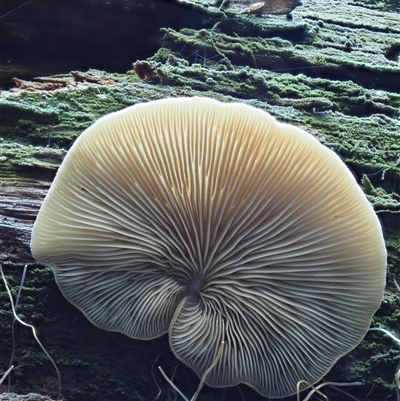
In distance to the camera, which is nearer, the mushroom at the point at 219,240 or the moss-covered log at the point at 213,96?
the mushroom at the point at 219,240

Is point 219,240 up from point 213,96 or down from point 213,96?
down

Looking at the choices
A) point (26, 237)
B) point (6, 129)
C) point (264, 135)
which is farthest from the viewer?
point (6, 129)

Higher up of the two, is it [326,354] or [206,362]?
[326,354]

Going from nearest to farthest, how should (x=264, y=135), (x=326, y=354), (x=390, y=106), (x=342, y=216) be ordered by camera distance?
(x=264, y=135) < (x=342, y=216) < (x=326, y=354) < (x=390, y=106)

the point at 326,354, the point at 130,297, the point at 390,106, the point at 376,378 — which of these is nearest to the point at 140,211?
the point at 130,297

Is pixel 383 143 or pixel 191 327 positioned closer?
pixel 191 327

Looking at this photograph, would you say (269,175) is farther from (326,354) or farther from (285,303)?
(326,354)

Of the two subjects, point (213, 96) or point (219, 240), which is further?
point (213, 96)

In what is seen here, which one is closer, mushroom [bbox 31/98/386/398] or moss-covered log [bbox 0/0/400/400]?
mushroom [bbox 31/98/386/398]
